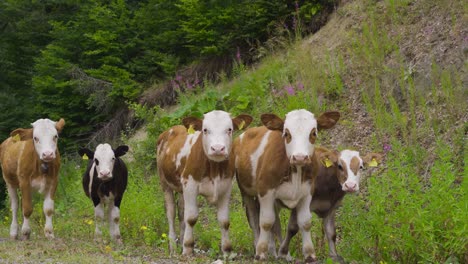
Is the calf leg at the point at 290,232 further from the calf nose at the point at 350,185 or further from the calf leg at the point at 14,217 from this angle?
the calf leg at the point at 14,217

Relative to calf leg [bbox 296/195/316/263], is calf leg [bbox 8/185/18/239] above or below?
above

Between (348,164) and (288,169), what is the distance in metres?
1.05

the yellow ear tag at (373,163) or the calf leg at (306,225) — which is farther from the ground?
the yellow ear tag at (373,163)

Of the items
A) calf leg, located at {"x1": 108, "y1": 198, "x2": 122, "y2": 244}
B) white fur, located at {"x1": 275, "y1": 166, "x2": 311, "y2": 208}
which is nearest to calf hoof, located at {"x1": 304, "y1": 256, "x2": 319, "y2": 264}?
white fur, located at {"x1": 275, "y1": 166, "x2": 311, "y2": 208}

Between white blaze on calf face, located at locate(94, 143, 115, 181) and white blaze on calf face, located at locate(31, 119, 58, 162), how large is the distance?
0.76 meters

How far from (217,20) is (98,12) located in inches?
265

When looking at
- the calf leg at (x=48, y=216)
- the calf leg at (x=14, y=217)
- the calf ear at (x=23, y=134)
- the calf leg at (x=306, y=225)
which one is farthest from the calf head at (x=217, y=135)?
the calf leg at (x=14, y=217)

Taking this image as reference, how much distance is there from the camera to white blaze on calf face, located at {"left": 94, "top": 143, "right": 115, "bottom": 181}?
12.2m

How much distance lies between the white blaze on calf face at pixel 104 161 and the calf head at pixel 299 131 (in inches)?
153

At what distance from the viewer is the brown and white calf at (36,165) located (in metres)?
12.3

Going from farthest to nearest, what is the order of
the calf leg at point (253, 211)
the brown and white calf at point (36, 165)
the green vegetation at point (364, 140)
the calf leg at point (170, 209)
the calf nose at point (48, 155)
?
the brown and white calf at point (36, 165)
the calf nose at point (48, 155)
the calf leg at point (170, 209)
the calf leg at point (253, 211)
the green vegetation at point (364, 140)

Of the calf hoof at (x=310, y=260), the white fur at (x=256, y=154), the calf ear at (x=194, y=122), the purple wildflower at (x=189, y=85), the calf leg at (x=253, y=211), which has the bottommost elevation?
the calf hoof at (x=310, y=260)

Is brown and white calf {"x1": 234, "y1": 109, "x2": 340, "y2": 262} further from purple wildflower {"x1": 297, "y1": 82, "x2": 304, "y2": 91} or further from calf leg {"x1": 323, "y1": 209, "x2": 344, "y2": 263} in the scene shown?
purple wildflower {"x1": 297, "y1": 82, "x2": 304, "y2": 91}

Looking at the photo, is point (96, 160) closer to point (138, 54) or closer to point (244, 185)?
point (244, 185)
